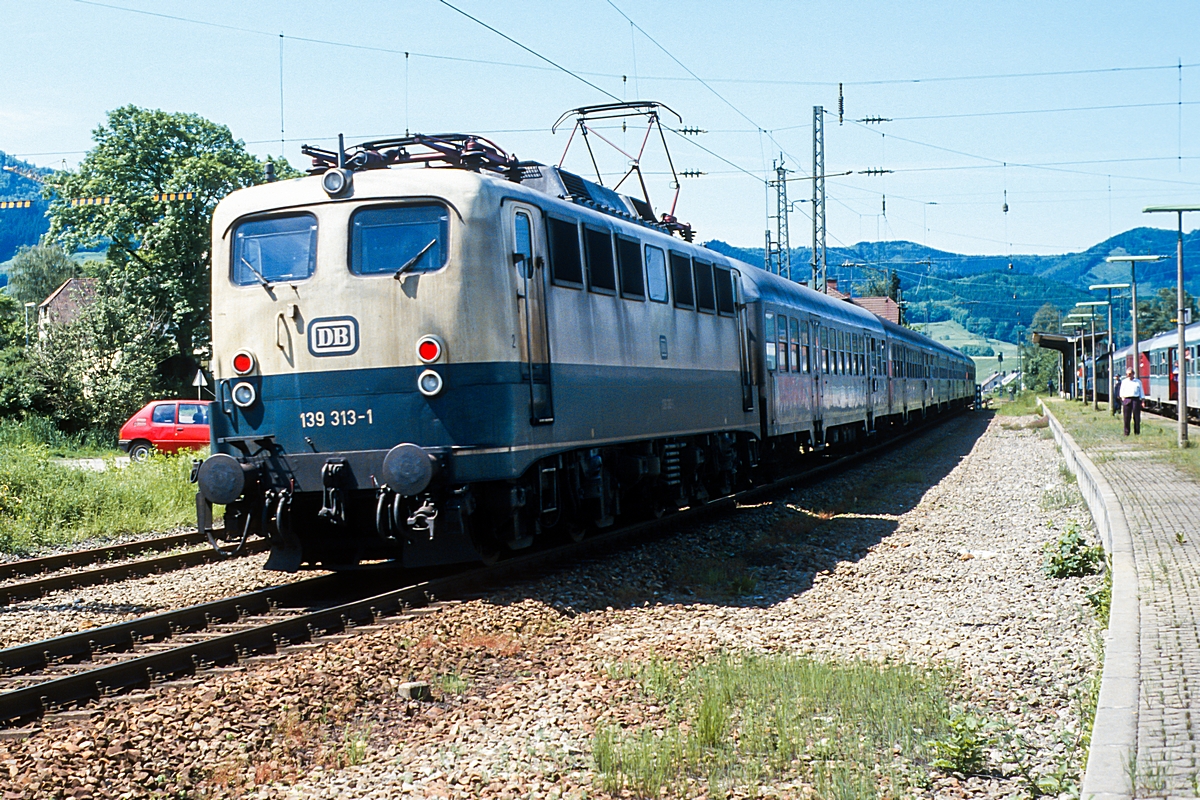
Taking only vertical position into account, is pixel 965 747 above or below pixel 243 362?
below

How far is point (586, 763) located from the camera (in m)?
5.43

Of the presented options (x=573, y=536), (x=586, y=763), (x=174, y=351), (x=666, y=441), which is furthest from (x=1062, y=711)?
(x=174, y=351)

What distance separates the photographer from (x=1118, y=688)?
564 centimetres

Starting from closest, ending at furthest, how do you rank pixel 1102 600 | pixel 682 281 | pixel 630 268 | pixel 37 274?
pixel 1102 600
pixel 630 268
pixel 682 281
pixel 37 274

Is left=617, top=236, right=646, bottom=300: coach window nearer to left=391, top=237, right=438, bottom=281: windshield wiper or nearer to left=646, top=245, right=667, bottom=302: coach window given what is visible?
left=646, top=245, right=667, bottom=302: coach window

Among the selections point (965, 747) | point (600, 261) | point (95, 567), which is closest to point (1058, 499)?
point (600, 261)

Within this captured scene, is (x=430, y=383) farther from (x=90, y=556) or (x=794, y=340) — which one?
(x=794, y=340)

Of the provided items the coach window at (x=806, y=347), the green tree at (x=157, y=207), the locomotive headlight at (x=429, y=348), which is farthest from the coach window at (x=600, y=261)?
the green tree at (x=157, y=207)

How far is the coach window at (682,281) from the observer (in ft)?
45.1

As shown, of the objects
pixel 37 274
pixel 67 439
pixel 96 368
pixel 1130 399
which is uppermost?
pixel 37 274

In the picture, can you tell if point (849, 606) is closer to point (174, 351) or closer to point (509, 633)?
point (509, 633)

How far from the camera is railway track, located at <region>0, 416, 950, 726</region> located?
6.54 m

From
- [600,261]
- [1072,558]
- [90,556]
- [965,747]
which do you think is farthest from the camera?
[90,556]

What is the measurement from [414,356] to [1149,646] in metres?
5.46
